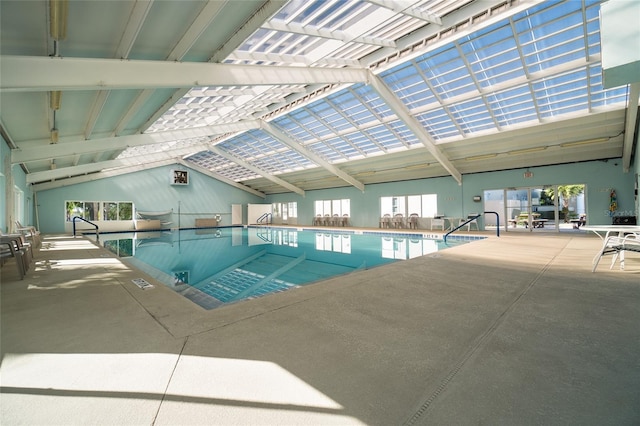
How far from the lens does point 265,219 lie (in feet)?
72.7

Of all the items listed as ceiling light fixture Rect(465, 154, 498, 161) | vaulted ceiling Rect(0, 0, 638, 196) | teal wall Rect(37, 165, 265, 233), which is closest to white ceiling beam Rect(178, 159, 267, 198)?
teal wall Rect(37, 165, 265, 233)

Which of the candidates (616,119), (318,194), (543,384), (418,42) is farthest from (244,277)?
(318,194)

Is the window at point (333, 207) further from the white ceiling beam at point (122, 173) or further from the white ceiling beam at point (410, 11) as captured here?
the white ceiling beam at point (410, 11)

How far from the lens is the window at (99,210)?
15.1 metres

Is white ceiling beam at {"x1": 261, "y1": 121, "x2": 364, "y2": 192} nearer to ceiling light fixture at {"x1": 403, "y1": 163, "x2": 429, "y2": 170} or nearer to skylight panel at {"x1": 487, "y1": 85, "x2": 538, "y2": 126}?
ceiling light fixture at {"x1": 403, "y1": 163, "x2": 429, "y2": 170}

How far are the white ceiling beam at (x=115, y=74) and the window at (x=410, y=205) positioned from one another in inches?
394

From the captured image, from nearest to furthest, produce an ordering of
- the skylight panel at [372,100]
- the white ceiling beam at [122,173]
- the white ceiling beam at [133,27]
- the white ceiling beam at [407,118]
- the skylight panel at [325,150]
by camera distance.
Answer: the white ceiling beam at [133,27], the white ceiling beam at [407,118], the skylight panel at [372,100], the skylight panel at [325,150], the white ceiling beam at [122,173]

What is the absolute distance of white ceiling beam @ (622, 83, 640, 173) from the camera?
21.0ft

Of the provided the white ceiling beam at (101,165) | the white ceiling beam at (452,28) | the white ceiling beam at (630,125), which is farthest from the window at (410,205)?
the white ceiling beam at (101,165)

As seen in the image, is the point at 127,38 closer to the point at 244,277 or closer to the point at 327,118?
the point at 244,277

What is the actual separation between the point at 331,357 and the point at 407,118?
29.6 ft

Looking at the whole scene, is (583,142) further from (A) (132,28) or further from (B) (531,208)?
(A) (132,28)

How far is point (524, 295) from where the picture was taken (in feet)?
9.39

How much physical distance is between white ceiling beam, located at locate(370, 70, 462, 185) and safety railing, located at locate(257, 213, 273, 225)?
1378 cm
